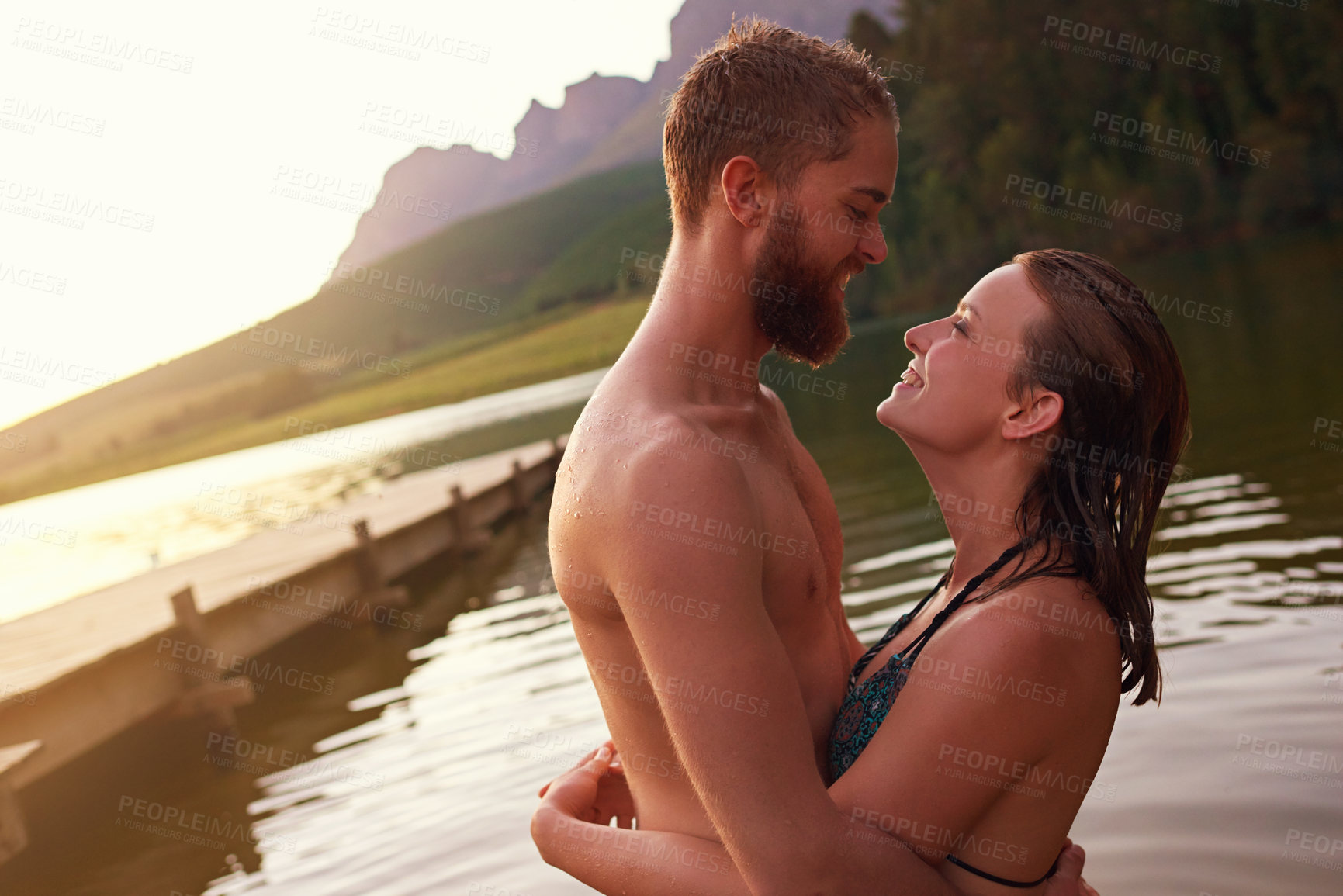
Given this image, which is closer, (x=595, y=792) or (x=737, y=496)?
(x=737, y=496)

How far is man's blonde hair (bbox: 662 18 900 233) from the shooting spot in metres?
2.44

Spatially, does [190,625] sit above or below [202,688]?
above

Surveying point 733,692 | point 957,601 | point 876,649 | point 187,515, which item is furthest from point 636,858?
point 187,515

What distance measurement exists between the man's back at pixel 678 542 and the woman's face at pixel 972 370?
1.26ft

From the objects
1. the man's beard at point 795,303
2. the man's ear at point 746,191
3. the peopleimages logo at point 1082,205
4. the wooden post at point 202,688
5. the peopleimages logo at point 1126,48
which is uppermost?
the peopleimages logo at point 1126,48

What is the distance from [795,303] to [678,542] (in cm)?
88

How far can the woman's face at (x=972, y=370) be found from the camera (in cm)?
251

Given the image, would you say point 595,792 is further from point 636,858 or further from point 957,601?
point 957,601

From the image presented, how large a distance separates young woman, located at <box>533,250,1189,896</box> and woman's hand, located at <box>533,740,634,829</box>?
0.02m

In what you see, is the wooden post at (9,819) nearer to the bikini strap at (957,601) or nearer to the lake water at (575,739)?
the lake water at (575,739)

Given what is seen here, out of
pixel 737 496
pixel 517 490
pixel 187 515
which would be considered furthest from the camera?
pixel 187 515

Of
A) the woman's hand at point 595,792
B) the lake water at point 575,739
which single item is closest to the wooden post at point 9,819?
the lake water at point 575,739

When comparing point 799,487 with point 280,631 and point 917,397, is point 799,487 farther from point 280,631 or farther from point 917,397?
point 280,631

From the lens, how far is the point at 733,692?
6.56ft
